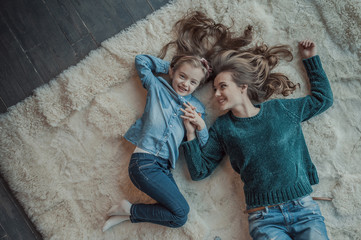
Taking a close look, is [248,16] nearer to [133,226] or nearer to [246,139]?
[246,139]

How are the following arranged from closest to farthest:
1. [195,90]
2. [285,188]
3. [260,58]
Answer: [285,188] → [260,58] → [195,90]

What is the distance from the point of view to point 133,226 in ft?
6.07

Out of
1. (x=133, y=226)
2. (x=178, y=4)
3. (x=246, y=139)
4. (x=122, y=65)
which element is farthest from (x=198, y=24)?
(x=133, y=226)

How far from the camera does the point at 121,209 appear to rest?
5.82 ft

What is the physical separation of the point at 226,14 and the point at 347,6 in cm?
81

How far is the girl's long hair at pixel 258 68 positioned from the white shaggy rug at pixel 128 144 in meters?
0.08

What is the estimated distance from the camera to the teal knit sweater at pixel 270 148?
1642 millimetres

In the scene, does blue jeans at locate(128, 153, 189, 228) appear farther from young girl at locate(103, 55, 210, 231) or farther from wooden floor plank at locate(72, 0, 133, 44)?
wooden floor plank at locate(72, 0, 133, 44)

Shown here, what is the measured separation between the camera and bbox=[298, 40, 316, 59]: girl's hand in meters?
1.83

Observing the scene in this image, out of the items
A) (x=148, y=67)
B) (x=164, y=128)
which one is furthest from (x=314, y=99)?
(x=148, y=67)

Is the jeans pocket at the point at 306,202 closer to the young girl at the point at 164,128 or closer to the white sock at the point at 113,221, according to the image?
the young girl at the point at 164,128

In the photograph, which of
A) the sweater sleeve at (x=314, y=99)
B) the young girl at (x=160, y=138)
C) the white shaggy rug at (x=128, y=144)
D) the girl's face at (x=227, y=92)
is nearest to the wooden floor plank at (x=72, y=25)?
the white shaggy rug at (x=128, y=144)

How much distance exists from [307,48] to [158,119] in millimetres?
1102

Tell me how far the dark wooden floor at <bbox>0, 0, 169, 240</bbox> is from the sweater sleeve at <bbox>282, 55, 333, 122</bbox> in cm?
118
